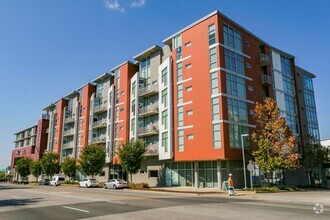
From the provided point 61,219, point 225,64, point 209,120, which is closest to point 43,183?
point 209,120

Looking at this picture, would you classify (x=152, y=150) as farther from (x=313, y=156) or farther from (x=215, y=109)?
(x=313, y=156)

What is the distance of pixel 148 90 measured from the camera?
1801 inches

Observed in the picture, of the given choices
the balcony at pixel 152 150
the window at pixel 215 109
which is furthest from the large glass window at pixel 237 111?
the balcony at pixel 152 150

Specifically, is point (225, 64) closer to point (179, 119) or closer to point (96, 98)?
point (179, 119)

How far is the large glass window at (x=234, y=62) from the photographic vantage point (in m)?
36.9

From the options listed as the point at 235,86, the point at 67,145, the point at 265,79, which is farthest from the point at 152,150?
the point at 67,145

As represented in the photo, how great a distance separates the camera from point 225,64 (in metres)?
36.3

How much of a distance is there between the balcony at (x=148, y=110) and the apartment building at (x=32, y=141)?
51.0 meters

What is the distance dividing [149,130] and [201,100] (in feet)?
36.9

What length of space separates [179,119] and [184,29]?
12456 mm

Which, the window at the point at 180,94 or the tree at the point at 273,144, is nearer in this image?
the tree at the point at 273,144

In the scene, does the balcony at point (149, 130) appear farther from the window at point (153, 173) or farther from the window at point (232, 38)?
the window at point (232, 38)

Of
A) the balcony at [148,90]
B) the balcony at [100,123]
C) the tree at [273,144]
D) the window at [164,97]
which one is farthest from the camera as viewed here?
the balcony at [100,123]

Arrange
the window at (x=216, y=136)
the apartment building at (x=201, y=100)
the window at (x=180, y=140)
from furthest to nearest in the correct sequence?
the window at (x=180, y=140) → the apartment building at (x=201, y=100) → the window at (x=216, y=136)
